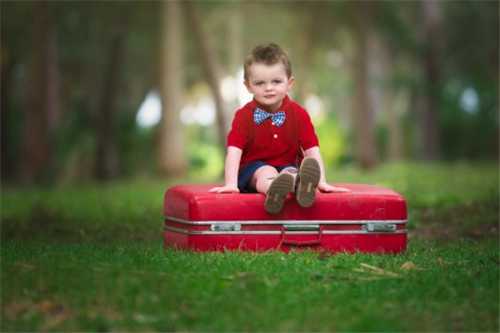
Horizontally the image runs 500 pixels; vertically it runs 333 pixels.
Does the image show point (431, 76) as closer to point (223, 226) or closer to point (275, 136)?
point (275, 136)

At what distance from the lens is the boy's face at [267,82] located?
7.68 m

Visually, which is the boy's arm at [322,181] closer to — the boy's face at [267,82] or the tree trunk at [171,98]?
the boy's face at [267,82]

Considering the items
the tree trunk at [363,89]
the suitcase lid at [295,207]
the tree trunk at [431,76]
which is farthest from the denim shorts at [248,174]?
the tree trunk at [431,76]

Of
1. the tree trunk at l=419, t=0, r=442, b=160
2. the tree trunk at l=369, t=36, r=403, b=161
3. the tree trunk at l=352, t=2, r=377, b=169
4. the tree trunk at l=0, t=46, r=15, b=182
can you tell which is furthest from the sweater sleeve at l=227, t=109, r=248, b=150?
the tree trunk at l=369, t=36, r=403, b=161

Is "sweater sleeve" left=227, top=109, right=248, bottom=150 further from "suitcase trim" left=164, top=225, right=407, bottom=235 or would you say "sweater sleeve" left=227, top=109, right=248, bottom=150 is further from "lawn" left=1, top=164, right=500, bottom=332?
"lawn" left=1, top=164, right=500, bottom=332

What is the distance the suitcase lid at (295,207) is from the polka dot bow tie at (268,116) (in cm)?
78

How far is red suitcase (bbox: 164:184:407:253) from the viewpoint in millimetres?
7148

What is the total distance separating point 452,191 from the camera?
1495 cm

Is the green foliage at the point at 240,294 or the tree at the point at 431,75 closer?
the green foliage at the point at 240,294

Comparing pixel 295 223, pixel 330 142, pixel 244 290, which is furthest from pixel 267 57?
pixel 330 142

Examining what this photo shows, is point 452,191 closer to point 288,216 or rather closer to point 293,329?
point 288,216

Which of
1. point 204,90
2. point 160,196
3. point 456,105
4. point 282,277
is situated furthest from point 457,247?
point 204,90

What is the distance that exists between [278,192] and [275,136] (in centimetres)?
94

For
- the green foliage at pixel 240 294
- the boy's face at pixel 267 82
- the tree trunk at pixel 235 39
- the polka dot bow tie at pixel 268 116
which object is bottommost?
the green foliage at pixel 240 294
